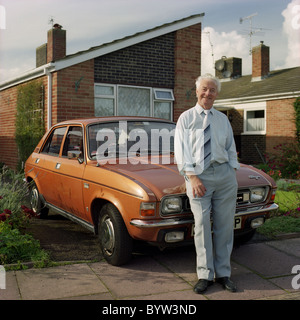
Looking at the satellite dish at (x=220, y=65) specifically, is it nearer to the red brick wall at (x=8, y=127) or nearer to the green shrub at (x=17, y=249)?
the red brick wall at (x=8, y=127)

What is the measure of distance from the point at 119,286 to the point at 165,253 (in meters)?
1.10

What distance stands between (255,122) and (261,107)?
77cm

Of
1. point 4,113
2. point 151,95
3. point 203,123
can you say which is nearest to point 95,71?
point 151,95

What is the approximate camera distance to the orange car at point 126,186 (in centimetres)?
381

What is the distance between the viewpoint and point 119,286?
373 cm

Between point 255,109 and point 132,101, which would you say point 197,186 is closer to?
point 132,101

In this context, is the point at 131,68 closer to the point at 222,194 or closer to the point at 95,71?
the point at 95,71

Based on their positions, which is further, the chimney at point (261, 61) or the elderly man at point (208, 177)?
the chimney at point (261, 61)

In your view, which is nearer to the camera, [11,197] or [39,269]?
[39,269]

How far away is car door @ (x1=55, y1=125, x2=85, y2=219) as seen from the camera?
4.84 m

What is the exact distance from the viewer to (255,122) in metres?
18.4

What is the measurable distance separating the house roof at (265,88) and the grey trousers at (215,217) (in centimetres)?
1386

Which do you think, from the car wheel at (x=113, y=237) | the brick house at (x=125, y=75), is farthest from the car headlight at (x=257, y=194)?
the brick house at (x=125, y=75)

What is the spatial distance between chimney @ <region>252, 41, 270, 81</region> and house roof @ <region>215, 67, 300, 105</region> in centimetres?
36
